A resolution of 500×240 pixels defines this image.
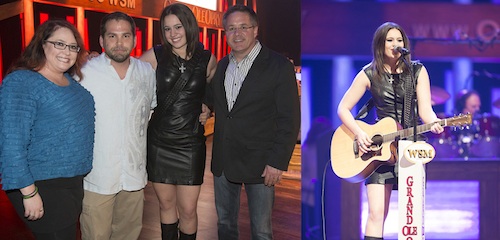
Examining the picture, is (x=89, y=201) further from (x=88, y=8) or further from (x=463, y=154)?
(x=88, y=8)

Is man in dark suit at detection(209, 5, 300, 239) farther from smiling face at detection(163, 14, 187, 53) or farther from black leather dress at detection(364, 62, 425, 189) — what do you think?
black leather dress at detection(364, 62, 425, 189)

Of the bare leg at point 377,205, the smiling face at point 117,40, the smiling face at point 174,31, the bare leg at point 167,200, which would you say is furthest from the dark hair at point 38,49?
the bare leg at point 377,205

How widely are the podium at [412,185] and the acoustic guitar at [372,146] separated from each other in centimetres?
67

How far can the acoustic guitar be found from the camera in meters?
2.87

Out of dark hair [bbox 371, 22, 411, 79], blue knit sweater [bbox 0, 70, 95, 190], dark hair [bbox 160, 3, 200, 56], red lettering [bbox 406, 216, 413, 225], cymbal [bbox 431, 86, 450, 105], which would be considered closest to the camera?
blue knit sweater [bbox 0, 70, 95, 190]

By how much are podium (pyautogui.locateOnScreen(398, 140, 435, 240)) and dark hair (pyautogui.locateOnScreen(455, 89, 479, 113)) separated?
4.45 ft

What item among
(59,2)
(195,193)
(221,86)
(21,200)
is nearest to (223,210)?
(195,193)

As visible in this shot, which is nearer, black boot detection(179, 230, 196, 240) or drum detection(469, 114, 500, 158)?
black boot detection(179, 230, 196, 240)

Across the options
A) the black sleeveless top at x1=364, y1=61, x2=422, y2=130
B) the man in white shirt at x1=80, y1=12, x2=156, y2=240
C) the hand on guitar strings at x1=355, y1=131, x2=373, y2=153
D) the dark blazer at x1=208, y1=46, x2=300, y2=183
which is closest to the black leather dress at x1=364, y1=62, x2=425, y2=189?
the black sleeveless top at x1=364, y1=61, x2=422, y2=130

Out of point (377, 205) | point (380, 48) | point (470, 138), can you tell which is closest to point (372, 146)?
point (377, 205)

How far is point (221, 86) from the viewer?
289 cm

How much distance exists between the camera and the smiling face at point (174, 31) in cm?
279

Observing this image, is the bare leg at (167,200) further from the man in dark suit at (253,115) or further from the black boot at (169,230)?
the man in dark suit at (253,115)

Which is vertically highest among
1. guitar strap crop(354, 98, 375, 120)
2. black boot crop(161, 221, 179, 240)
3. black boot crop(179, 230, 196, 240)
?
guitar strap crop(354, 98, 375, 120)
